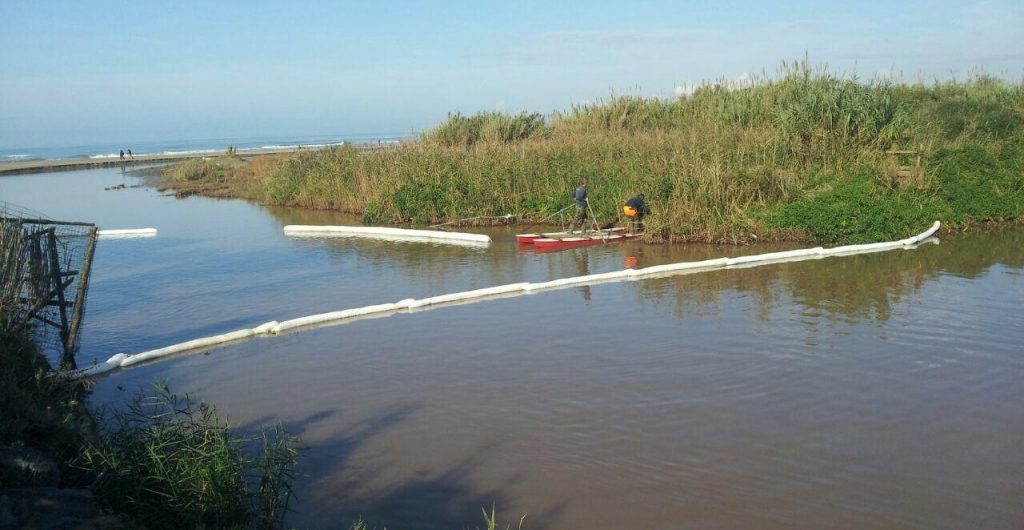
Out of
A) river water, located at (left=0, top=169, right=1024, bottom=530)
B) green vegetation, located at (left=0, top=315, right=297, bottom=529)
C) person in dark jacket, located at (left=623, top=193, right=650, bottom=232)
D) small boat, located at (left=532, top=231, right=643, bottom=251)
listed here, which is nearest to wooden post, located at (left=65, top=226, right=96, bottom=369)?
river water, located at (left=0, top=169, right=1024, bottom=530)

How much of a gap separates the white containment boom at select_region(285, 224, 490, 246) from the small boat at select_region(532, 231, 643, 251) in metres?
1.52

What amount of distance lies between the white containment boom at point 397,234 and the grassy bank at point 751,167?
204cm

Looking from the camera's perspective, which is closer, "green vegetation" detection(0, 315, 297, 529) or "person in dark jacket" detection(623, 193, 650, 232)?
"green vegetation" detection(0, 315, 297, 529)

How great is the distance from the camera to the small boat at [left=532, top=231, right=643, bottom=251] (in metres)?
17.1

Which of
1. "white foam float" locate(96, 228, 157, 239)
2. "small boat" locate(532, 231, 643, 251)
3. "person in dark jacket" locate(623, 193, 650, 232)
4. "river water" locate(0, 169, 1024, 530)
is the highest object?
"person in dark jacket" locate(623, 193, 650, 232)

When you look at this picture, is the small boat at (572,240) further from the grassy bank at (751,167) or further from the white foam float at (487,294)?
the white foam float at (487,294)

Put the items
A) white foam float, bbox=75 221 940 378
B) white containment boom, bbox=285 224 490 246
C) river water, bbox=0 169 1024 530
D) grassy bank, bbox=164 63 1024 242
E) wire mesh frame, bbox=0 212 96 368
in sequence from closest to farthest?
river water, bbox=0 169 1024 530
wire mesh frame, bbox=0 212 96 368
white foam float, bbox=75 221 940 378
grassy bank, bbox=164 63 1024 242
white containment boom, bbox=285 224 490 246

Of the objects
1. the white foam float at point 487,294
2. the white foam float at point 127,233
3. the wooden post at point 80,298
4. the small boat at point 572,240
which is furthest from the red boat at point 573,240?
the white foam float at point 127,233

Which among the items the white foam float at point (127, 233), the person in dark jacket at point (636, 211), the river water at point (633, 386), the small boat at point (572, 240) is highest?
the person in dark jacket at point (636, 211)

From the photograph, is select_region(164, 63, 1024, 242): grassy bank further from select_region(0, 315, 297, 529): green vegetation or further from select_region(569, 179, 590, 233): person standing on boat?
select_region(0, 315, 297, 529): green vegetation

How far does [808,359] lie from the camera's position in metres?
9.06

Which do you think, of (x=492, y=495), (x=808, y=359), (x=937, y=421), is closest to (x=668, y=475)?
(x=492, y=495)

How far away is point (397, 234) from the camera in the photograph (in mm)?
20203

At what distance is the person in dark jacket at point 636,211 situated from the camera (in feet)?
55.8
